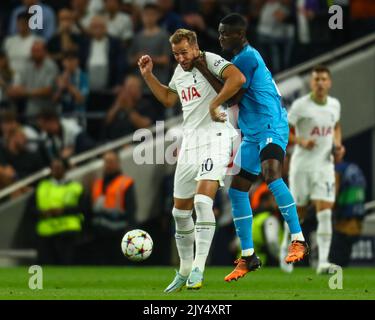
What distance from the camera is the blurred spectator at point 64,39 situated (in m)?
19.4

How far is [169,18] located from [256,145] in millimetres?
8025

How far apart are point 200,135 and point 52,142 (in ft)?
25.1

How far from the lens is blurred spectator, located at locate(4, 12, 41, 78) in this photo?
64.6 feet

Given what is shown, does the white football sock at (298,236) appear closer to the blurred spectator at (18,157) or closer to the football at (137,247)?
the football at (137,247)

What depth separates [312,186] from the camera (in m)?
14.5

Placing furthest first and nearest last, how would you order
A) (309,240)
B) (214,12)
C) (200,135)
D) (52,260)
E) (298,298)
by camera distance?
(214,12) < (52,260) < (309,240) < (200,135) < (298,298)

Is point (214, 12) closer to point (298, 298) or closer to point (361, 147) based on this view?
point (361, 147)

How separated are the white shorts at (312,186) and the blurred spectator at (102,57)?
5.37m

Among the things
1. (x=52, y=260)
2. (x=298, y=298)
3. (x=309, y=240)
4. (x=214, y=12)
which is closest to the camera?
(x=298, y=298)

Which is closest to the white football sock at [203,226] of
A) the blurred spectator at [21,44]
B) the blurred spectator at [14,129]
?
the blurred spectator at [14,129]

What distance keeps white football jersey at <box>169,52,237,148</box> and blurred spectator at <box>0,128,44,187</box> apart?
7843mm

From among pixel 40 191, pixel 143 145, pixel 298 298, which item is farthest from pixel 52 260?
pixel 298 298

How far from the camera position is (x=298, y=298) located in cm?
991

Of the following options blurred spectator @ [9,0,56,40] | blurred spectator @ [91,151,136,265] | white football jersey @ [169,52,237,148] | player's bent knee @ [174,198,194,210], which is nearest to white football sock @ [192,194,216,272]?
player's bent knee @ [174,198,194,210]
